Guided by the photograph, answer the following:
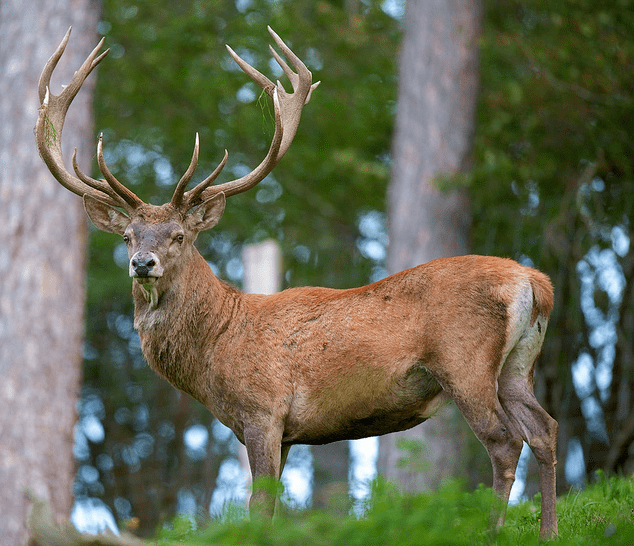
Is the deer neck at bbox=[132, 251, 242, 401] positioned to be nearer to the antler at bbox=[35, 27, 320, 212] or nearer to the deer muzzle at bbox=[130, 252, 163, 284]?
the deer muzzle at bbox=[130, 252, 163, 284]

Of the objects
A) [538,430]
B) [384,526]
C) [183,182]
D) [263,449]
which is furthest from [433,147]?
[384,526]

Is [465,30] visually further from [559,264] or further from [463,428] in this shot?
[463,428]

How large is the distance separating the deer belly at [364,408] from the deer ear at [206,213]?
1.52m

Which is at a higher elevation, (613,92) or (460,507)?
(613,92)

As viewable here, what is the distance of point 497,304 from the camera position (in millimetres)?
4941

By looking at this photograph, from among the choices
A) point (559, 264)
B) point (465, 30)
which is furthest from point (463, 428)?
point (465, 30)

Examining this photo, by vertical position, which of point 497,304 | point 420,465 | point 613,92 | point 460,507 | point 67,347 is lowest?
point 67,347

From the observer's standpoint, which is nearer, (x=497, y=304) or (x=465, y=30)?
(x=497, y=304)

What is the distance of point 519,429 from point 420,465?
846 millimetres

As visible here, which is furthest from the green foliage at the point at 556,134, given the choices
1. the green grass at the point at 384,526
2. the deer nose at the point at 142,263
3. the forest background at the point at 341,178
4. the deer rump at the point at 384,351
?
the green grass at the point at 384,526

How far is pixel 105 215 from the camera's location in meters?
6.01

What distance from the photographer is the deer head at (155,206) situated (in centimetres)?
548

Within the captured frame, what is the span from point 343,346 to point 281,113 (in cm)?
188

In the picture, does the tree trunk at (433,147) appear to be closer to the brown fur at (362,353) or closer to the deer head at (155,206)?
the deer head at (155,206)
